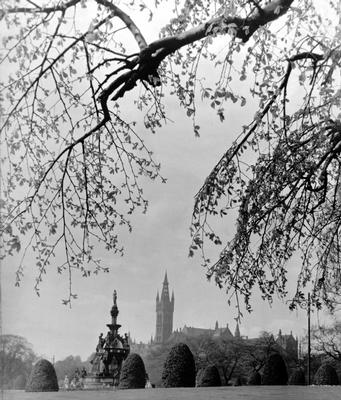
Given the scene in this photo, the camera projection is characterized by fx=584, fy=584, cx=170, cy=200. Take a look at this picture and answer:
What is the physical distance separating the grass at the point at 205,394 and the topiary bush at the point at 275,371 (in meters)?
0.04

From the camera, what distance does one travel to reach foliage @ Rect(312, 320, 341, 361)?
314 centimetres

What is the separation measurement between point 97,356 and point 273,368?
0.95 m

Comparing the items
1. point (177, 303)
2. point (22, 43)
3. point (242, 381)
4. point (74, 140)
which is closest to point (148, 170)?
point (74, 140)

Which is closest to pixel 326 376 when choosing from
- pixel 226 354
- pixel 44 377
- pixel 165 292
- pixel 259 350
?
pixel 259 350

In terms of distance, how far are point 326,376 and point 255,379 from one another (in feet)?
1.25

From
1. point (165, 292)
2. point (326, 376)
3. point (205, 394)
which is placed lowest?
point (205, 394)

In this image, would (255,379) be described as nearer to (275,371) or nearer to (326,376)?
(275,371)

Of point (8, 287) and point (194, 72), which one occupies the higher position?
point (194, 72)

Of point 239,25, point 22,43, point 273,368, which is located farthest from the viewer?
point 273,368

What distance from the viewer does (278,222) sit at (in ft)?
10.0

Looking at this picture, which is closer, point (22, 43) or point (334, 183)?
point (22, 43)

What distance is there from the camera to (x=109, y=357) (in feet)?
9.91

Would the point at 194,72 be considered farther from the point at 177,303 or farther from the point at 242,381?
the point at 242,381

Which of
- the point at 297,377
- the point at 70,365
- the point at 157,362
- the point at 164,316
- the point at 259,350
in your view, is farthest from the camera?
the point at 259,350
